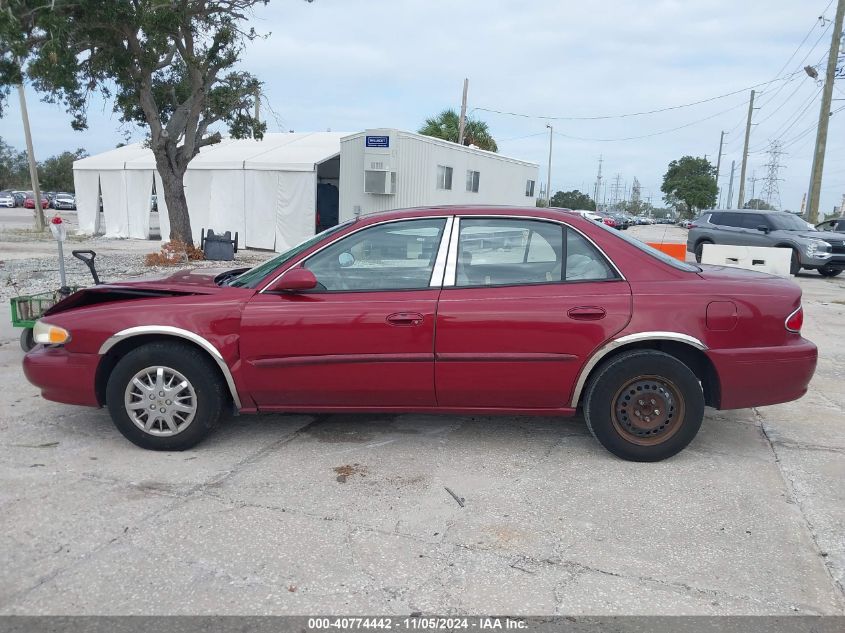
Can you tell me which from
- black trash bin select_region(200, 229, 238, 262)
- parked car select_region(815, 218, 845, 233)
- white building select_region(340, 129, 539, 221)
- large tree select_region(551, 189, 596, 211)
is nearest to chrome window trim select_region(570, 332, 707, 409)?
white building select_region(340, 129, 539, 221)

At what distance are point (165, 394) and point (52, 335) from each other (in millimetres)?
811

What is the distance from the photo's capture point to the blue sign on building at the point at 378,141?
1633 centimetres

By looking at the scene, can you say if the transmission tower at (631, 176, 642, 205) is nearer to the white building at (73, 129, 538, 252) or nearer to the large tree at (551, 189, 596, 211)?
the large tree at (551, 189, 596, 211)

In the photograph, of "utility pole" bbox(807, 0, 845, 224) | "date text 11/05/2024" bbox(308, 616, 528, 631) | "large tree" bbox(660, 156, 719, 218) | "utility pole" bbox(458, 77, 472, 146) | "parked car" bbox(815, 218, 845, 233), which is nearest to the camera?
"date text 11/05/2024" bbox(308, 616, 528, 631)

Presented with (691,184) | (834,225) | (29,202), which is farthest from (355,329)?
(691,184)

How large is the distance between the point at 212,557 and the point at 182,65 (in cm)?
1682

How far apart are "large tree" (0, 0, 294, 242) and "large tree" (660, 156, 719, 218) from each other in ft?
223

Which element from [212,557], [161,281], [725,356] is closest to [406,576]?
[212,557]

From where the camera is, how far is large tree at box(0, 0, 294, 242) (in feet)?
43.8

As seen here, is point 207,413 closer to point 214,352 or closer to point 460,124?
point 214,352

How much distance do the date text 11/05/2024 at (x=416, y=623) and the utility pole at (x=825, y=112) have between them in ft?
85.9

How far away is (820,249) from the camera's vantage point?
15.4 meters

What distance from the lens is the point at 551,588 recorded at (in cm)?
283

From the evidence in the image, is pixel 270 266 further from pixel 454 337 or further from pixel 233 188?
pixel 233 188
